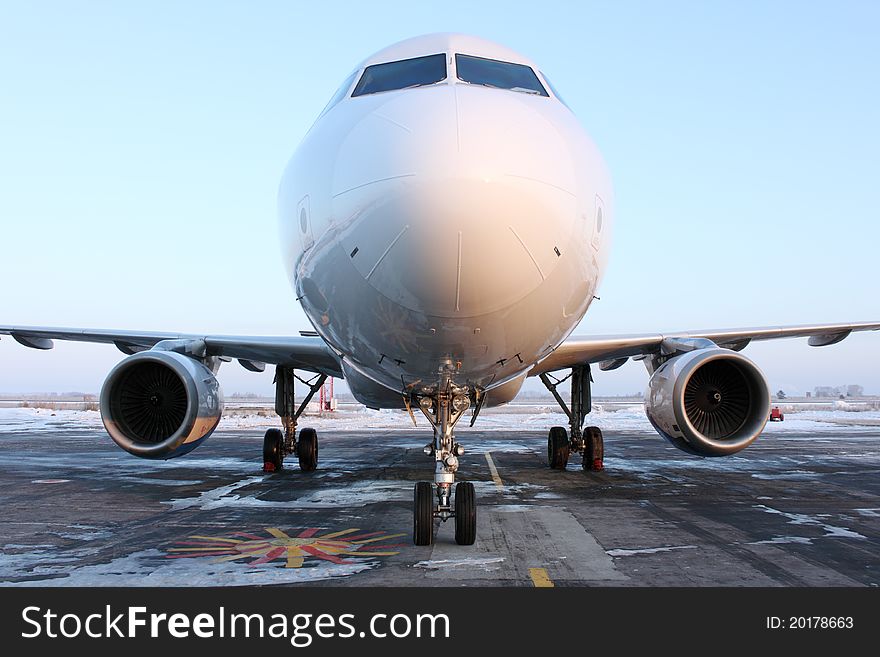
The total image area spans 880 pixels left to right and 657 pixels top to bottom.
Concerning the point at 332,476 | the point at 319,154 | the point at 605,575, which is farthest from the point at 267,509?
the point at 319,154

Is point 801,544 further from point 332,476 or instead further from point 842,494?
point 332,476

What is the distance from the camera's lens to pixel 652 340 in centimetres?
1023

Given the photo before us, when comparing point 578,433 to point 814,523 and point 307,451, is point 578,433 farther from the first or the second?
point 814,523

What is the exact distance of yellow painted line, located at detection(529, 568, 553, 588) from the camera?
4598 mm

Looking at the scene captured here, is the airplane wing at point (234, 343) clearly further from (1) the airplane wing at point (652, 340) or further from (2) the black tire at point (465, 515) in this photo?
(2) the black tire at point (465, 515)

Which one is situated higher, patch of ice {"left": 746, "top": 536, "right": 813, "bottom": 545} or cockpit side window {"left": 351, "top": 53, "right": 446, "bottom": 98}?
cockpit side window {"left": 351, "top": 53, "right": 446, "bottom": 98}

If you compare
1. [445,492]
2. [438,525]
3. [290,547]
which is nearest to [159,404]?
[290,547]

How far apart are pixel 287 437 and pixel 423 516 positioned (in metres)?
7.28

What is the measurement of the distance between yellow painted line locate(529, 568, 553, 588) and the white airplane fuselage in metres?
1.56

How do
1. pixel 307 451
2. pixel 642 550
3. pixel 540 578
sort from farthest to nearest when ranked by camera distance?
pixel 307 451, pixel 642 550, pixel 540 578

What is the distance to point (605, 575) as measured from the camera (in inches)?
193

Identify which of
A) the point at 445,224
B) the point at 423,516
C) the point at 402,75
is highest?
the point at 402,75

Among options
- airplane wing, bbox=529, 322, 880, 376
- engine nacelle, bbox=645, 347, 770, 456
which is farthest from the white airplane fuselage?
airplane wing, bbox=529, 322, 880, 376

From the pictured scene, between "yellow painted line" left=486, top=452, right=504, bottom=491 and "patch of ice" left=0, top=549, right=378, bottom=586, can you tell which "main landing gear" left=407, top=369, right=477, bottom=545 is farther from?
"yellow painted line" left=486, top=452, right=504, bottom=491
